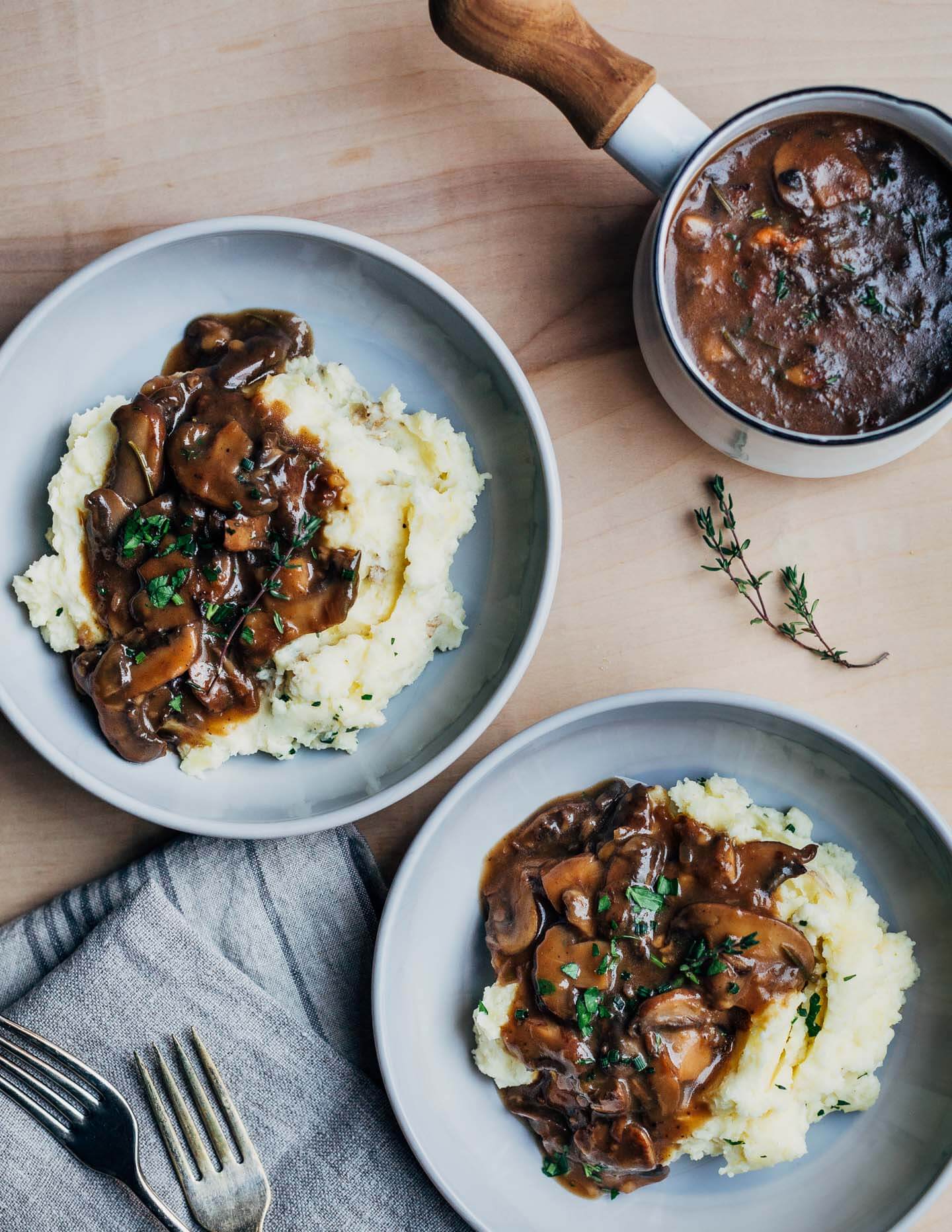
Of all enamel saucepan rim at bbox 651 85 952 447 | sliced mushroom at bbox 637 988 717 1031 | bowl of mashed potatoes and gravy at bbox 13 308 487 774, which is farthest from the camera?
bowl of mashed potatoes and gravy at bbox 13 308 487 774

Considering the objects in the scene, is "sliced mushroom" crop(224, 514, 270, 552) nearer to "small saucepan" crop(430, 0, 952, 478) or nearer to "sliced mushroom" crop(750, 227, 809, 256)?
"small saucepan" crop(430, 0, 952, 478)

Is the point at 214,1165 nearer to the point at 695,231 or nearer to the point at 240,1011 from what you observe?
the point at 240,1011

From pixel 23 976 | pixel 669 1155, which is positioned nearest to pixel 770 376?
pixel 669 1155

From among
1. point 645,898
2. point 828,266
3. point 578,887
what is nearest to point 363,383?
point 828,266

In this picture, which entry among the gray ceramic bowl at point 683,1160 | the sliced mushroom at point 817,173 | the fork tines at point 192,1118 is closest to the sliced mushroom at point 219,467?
the gray ceramic bowl at point 683,1160

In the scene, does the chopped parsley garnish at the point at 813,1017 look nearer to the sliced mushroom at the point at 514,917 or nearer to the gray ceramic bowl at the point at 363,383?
the sliced mushroom at the point at 514,917

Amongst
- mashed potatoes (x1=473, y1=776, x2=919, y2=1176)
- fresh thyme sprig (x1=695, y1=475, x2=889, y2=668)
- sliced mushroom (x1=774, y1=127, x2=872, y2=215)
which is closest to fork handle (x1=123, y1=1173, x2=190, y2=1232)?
mashed potatoes (x1=473, y1=776, x2=919, y2=1176)
